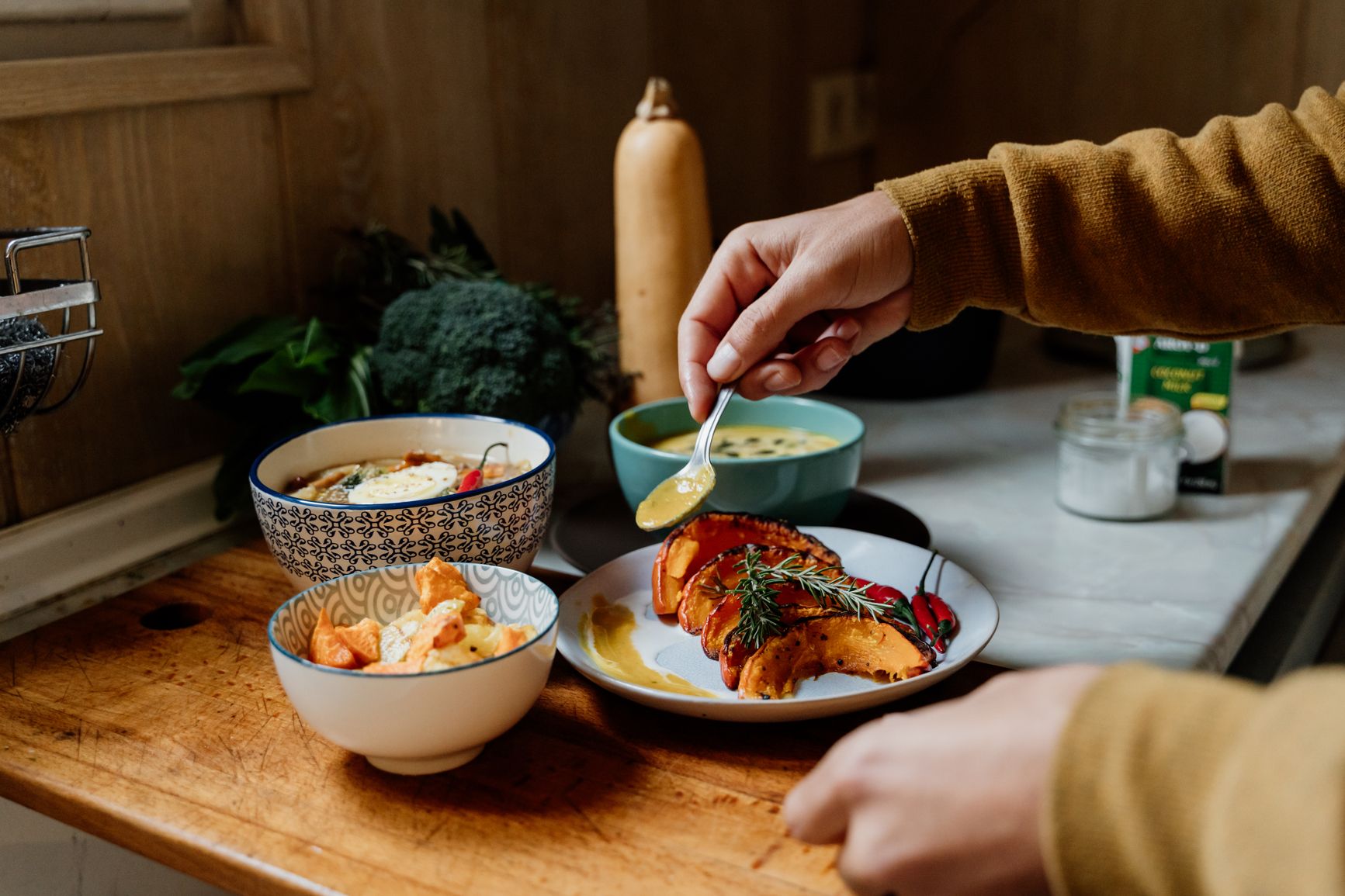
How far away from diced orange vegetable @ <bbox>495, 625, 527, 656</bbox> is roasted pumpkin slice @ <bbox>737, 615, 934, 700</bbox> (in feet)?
0.49

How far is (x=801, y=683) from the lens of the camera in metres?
0.80

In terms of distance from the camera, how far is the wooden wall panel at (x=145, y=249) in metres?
1.04

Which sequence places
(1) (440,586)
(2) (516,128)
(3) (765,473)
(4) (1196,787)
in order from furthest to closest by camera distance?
(2) (516,128) < (3) (765,473) < (1) (440,586) < (4) (1196,787)

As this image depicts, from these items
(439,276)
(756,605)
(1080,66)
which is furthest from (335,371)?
(1080,66)

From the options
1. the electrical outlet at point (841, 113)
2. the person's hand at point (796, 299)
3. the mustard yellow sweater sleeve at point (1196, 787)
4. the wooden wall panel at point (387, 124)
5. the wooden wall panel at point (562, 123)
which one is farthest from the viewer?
the electrical outlet at point (841, 113)

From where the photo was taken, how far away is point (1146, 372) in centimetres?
127

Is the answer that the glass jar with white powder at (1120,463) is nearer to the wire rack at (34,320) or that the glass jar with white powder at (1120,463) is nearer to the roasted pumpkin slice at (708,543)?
the roasted pumpkin slice at (708,543)

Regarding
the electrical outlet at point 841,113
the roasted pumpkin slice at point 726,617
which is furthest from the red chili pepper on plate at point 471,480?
the electrical outlet at point 841,113

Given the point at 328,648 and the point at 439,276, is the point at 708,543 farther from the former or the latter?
the point at 439,276

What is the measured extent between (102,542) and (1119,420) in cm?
96

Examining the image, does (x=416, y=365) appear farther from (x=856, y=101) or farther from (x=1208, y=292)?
(x=856, y=101)

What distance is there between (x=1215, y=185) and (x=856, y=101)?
136 centimetres

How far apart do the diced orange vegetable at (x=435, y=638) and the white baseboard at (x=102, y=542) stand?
466 millimetres

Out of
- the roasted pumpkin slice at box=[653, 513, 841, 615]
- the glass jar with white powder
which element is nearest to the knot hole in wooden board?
the roasted pumpkin slice at box=[653, 513, 841, 615]
